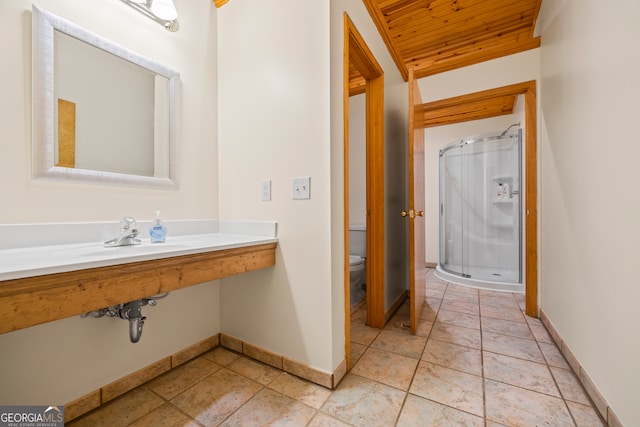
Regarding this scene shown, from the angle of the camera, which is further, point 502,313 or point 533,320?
point 502,313

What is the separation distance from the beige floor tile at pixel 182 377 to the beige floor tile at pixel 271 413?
0.36 metres

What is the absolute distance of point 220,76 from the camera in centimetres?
171

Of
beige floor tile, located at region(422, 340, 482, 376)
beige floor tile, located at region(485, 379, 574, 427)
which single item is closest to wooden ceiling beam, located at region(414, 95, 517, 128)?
beige floor tile, located at region(422, 340, 482, 376)

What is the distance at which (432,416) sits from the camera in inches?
43.3

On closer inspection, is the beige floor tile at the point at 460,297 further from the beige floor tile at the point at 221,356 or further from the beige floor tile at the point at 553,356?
the beige floor tile at the point at 221,356

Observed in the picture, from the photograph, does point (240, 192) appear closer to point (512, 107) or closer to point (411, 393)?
point (411, 393)

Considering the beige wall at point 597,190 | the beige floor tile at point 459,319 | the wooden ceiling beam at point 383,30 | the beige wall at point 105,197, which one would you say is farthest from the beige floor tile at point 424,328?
the wooden ceiling beam at point 383,30

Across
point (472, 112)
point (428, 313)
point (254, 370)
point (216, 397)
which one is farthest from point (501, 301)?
point (216, 397)

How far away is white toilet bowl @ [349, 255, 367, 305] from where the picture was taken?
236 cm

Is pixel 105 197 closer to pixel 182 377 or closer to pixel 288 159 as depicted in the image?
pixel 288 159

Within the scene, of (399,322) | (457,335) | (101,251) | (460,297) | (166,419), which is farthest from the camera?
(460,297)

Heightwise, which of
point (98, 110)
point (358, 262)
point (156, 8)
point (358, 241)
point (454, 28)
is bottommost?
point (358, 262)

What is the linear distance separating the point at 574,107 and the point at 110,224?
8.04ft

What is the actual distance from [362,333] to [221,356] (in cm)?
96
